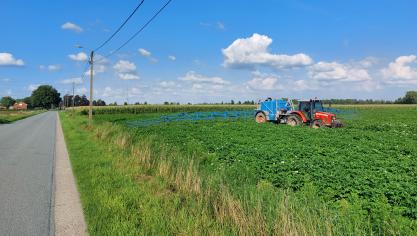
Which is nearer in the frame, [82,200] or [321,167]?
[82,200]

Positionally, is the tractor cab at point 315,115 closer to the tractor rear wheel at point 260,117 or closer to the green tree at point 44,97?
the tractor rear wheel at point 260,117

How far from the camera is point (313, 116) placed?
25.5m

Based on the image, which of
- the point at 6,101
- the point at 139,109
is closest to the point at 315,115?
the point at 139,109

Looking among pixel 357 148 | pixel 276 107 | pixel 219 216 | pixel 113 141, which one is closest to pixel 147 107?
pixel 276 107

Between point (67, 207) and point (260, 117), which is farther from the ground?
point (260, 117)

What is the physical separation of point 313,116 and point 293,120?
1.68 m

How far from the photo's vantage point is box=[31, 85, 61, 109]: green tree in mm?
180625

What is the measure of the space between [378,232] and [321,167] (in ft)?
13.5

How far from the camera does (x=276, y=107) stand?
30297mm

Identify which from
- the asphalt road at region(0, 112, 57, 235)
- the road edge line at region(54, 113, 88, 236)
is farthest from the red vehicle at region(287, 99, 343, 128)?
the road edge line at region(54, 113, 88, 236)

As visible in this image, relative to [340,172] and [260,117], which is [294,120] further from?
[340,172]

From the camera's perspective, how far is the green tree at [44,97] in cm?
18062

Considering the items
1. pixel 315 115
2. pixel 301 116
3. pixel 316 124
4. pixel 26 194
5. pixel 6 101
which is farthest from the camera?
pixel 6 101

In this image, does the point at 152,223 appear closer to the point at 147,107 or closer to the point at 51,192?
the point at 51,192
